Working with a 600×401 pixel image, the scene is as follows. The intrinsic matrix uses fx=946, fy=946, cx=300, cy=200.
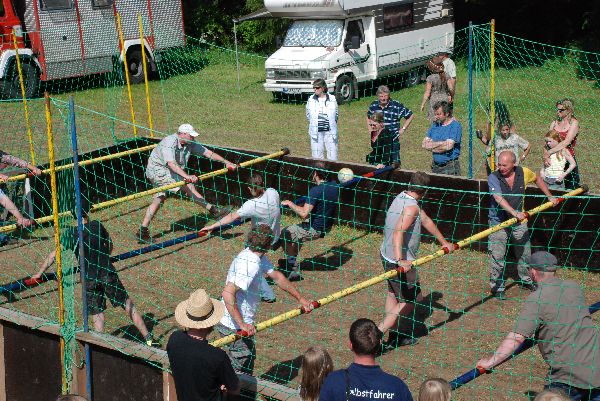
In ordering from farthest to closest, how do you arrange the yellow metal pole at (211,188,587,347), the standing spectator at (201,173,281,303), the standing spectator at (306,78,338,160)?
1. the standing spectator at (306,78,338,160)
2. the standing spectator at (201,173,281,303)
3. the yellow metal pole at (211,188,587,347)

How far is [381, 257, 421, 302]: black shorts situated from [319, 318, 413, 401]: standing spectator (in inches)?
114

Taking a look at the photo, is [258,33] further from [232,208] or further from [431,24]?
[232,208]

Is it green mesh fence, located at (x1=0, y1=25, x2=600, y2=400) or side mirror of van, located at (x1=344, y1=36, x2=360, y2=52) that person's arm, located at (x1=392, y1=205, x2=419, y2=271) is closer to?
green mesh fence, located at (x1=0, y1=25, x2=600, y2=400)

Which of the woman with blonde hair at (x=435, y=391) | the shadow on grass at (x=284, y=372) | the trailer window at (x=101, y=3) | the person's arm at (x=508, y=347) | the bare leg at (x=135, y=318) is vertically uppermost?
the trailer window at (x=101, y=3)

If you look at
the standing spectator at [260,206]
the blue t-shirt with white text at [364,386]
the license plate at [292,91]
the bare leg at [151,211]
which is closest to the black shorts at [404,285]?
the standing spectator at [260,206]

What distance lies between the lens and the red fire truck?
70.7 feet

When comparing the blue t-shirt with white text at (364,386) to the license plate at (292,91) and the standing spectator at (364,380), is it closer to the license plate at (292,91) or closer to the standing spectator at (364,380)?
the standing spectator at (364,380)

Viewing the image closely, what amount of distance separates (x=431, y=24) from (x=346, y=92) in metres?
4.14

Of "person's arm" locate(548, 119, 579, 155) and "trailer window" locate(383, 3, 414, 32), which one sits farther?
"trailer window" locate(383, 3, 414, 32)

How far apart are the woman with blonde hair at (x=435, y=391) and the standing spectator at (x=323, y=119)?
8047mm

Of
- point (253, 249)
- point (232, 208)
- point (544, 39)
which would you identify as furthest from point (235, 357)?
point (544, 39)

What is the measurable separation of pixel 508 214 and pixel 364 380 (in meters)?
4.52

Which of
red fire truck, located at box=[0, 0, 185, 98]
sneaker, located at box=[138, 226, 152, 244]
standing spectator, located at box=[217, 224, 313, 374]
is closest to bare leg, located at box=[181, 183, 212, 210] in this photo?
sneaker, located at box=[138, 226, 152, 244]

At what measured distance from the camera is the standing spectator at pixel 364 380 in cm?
526
